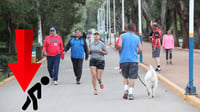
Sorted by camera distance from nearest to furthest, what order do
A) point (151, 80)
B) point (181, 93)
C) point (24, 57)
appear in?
point (24, 57)
point (151, 80)
point (181, 93)

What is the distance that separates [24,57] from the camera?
4.55 meters

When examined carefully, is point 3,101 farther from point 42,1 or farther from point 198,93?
point 42,1

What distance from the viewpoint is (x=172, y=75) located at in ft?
51.0

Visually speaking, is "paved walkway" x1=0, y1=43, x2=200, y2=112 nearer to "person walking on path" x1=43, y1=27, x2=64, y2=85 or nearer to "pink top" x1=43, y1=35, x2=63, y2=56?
"person walking on path" x1=43, y1=27, x2=64, y2=85

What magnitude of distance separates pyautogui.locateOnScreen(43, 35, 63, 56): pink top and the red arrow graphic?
880 cm

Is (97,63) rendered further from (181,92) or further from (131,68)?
(181,92)

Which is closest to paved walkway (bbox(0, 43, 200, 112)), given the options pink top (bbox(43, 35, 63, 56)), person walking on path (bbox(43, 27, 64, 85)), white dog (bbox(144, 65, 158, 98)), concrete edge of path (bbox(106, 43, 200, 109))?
concrete edge of path (bbox(106, 43, 200, 109))

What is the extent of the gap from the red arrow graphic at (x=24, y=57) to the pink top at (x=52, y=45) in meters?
8.80

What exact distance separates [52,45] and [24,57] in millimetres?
9192

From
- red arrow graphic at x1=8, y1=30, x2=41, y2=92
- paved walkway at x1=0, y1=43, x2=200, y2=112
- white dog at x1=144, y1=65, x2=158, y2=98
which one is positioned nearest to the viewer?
red arrow graphic at x1=8, y1=30, x2=41, y2=92

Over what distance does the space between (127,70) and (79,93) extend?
223 centimetres

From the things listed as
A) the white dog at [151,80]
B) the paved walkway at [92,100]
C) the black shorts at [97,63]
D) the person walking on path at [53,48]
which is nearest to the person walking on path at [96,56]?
the black shorts at [97,63]

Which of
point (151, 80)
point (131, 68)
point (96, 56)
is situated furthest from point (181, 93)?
point (96, 56)

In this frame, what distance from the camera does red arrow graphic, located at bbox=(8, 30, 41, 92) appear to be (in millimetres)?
4453
